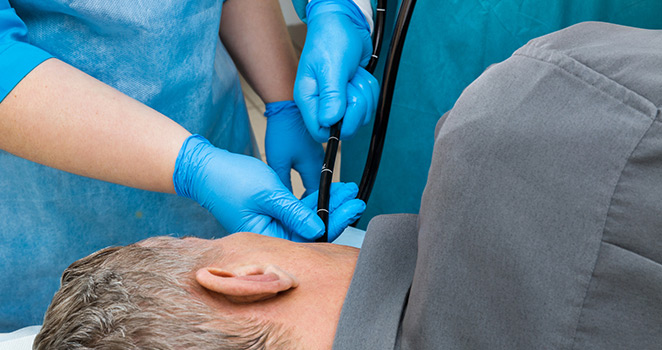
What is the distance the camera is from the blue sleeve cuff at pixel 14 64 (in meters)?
0.85

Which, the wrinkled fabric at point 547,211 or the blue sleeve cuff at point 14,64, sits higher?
the blue sleeve cuff at point 14,64

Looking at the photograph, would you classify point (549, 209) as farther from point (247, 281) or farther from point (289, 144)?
point (289, 144)

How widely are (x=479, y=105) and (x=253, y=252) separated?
0.44 meters

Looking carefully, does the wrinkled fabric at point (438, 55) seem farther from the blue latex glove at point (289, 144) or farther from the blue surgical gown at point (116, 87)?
the blue surgical gown at point (116, 87)

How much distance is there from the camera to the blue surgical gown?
999mm

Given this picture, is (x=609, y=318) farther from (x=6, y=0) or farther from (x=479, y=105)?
(x=6, y=0)

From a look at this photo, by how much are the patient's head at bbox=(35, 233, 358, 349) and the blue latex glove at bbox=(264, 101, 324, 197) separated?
0.54 meters

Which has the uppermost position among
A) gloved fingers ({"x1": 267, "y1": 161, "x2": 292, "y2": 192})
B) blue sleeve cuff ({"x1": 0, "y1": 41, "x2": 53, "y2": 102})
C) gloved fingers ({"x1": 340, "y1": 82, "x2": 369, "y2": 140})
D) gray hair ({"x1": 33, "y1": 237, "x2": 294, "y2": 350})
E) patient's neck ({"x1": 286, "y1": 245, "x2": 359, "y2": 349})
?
blue sleeve cuff ({"x1": 0, "y1": 41, "x2": 53, "y2": 102})

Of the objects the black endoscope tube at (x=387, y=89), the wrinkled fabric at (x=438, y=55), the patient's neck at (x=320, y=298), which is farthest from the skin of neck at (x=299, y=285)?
the wrinkled fabric at (x=438, y=55)

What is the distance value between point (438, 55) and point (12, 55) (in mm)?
988

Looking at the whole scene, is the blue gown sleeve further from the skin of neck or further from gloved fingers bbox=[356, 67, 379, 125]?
gloved fingers bbox=[356, 67, 379, 125]

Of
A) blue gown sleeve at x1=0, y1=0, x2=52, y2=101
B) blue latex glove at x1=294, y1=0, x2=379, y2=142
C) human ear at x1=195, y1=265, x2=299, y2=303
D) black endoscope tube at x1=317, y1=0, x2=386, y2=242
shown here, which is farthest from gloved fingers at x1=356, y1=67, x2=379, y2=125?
blue gown sleeve at x1=0, y1=0, x2=52, y2=101

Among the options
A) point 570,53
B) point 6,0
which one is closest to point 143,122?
point 6,0

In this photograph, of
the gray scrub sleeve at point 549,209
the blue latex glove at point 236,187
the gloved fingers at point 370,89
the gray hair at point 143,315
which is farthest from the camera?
the gloved fingers at point 370,89
